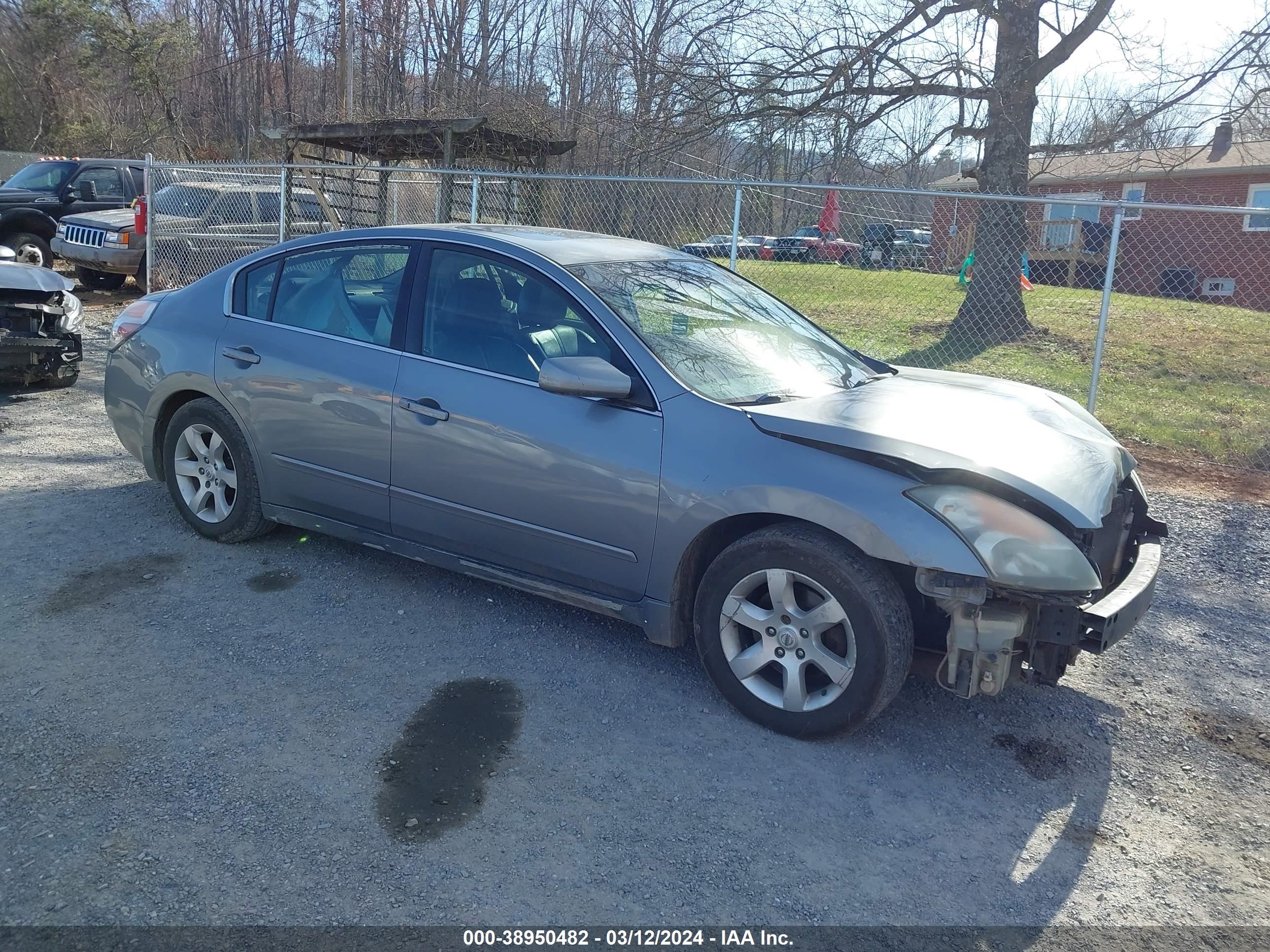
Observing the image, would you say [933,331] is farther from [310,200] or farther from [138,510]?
[138,510]

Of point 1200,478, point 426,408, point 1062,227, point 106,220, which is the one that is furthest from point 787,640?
point 1062,227

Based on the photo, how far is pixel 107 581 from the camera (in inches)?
188

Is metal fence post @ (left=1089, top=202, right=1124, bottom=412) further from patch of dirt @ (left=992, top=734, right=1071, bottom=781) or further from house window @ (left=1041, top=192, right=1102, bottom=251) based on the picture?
house window @ (left=1041, top=192, right=1102, bottom=251)

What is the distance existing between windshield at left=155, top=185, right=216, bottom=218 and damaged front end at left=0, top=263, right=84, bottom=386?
534 centimetres

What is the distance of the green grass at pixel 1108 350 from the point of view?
9.06 metres

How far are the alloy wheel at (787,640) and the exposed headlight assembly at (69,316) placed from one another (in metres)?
7.27

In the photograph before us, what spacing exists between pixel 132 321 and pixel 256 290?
3.05ft

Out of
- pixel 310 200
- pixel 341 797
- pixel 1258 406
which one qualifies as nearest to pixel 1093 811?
pixel 341 797

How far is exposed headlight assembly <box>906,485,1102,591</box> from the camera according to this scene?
3275mm

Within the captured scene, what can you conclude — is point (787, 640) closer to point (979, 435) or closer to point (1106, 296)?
point (979, 435)

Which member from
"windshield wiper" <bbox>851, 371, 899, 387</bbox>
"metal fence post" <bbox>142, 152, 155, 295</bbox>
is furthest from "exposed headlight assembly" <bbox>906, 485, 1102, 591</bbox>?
"metal fence post" <bbox>142, 152, 155, 295</bbox>

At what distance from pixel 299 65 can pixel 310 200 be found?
27560mm

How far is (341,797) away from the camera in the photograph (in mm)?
3176

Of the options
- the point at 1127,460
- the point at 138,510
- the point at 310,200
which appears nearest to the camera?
the point at 1127,460
